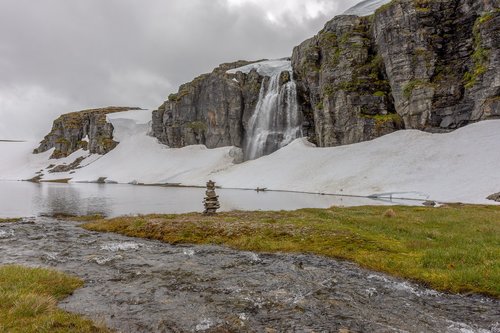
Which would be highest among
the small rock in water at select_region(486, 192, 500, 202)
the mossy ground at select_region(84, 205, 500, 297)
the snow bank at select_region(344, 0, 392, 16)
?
the snow bank at select_region(344, 0, 392, 16)

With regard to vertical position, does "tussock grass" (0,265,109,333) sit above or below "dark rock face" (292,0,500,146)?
below

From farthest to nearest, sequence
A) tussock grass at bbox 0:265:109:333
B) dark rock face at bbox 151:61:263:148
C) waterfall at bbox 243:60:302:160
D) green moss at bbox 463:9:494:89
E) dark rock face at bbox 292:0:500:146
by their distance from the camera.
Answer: dark rock face at bbox 151:61:263:148 < waterfall at bbox 243:60:302:160 < dark rock face at bbox 292:0:500:146 < green moss at bbox 463:9:494:89 < tussock grass at bbox 0:265:109:333

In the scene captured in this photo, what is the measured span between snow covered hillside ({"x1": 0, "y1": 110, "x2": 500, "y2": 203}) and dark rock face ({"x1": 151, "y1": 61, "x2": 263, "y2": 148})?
7212 millimetres

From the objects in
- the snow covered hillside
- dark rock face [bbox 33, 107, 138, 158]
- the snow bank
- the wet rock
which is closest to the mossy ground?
the snow covered hillside

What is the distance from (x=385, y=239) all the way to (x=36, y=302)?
1888cm

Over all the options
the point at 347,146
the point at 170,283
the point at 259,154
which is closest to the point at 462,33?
the point at 347,146

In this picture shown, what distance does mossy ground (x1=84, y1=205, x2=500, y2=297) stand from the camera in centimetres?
1434

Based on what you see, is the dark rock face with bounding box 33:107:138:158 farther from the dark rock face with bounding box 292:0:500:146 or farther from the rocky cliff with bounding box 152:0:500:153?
the dark rock face with bounding box 292:0:500:146

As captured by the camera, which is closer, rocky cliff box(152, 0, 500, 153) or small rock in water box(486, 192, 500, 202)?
small rock in water box(486, 192, 500, 202)

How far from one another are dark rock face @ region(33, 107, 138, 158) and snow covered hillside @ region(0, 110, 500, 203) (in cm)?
2891

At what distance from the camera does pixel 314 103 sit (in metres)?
107

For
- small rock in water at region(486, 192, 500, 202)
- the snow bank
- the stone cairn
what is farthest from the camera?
the snow bank

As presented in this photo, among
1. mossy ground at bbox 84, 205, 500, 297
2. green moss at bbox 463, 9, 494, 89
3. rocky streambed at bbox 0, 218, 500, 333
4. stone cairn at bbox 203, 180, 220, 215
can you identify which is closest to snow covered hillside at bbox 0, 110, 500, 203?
green moss at bbox 463, 9, 494, 89

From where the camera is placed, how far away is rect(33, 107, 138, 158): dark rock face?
168m
